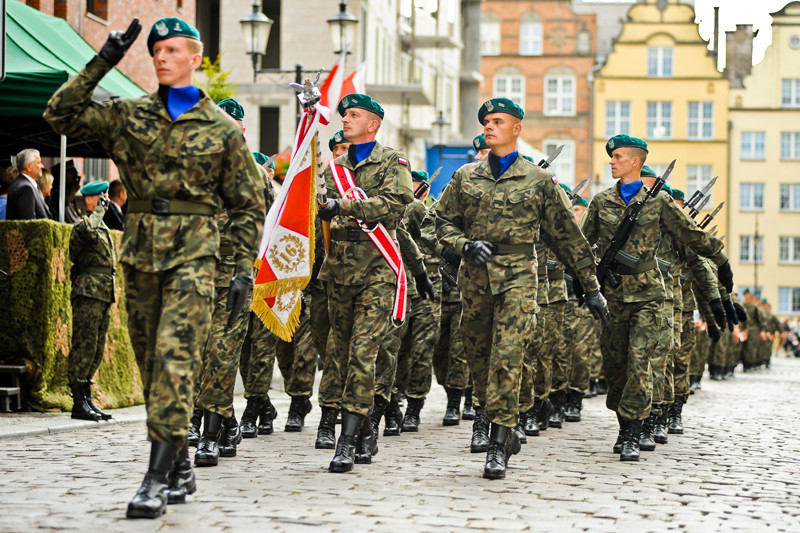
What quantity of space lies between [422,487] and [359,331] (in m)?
1.30

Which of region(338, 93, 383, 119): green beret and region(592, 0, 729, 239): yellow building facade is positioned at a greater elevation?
region(592, 0, 729, 239): yellow building facade

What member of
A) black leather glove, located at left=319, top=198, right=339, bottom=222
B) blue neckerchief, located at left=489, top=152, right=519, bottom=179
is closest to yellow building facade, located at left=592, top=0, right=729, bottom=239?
blue neckerchief, located at left=489, top=152, right=519, bottom=179

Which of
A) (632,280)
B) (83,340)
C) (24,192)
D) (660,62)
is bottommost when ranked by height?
(83,340)

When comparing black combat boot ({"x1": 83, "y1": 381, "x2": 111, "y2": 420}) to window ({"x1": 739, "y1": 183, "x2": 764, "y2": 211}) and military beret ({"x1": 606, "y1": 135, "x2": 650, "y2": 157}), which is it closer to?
military beret ({"x1": 606, "y1": 135, "x2": 650, "y2": 157})

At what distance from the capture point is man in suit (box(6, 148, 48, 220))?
12.4 meters

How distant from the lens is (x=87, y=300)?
11.8m

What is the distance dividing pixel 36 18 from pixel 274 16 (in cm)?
2446

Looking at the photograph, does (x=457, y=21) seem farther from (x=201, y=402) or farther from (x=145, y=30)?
(x=201, y=402)

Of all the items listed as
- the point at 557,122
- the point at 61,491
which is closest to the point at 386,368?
the point at 61,491

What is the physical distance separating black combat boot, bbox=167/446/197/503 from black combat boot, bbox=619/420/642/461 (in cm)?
376

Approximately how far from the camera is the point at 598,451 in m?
10.2

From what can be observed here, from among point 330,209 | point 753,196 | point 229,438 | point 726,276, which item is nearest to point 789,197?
point 753,196

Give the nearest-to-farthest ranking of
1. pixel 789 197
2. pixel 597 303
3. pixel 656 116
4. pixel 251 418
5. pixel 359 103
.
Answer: pixel 597 303
pixel 359 103
pixel 251 418
pixel 656 116
pixel 789 197

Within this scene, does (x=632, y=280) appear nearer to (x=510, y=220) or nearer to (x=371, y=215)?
(x=510, y=220)
